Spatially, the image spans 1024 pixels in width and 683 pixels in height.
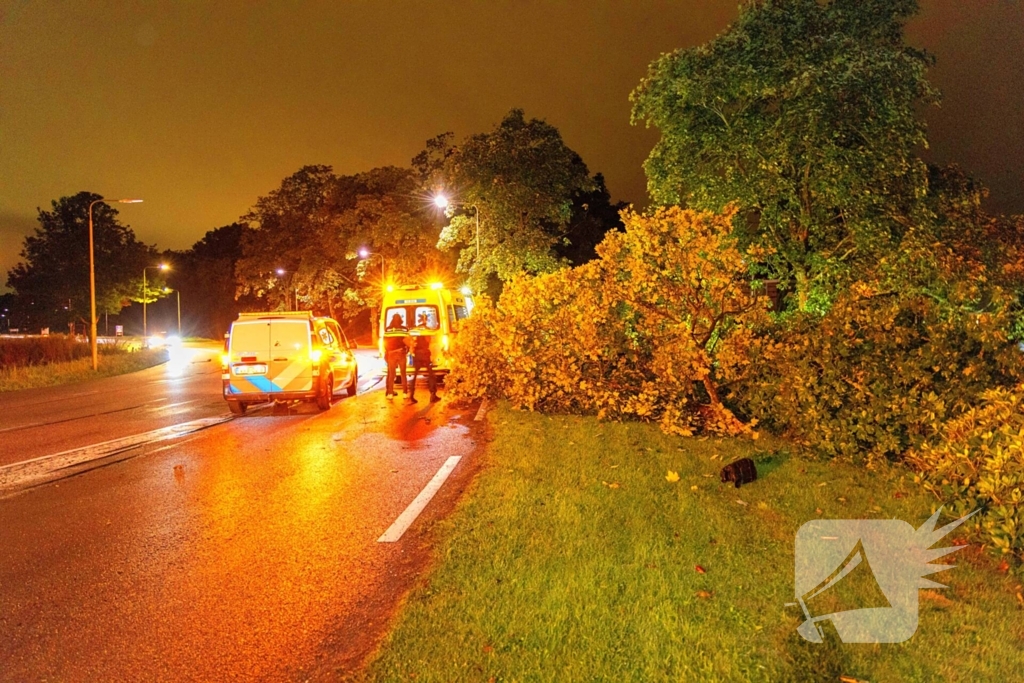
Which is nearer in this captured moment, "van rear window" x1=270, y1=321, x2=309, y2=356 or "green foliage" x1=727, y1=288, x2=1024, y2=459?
"green foliage" x1=727, y1=288, x2=1024, y2=459

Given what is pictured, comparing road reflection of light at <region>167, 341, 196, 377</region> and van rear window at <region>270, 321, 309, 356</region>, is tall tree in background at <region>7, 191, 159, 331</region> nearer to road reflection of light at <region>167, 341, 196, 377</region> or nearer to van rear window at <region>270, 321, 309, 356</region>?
road reflection of light at <region>167, 341, 196, 377</region>

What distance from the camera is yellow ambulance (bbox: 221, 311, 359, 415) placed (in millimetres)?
13945

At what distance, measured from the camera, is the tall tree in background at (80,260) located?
4647cm

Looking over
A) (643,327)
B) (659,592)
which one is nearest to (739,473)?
(659,592)

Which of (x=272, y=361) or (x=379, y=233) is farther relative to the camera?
(x=379, y=233)

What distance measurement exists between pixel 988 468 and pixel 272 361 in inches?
476

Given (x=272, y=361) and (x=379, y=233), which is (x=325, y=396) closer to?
(x=272, y=361)

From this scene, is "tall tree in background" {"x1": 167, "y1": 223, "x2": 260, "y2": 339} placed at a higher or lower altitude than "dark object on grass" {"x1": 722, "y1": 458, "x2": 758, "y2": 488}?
higher

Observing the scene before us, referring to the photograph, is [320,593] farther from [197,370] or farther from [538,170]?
[197,370]

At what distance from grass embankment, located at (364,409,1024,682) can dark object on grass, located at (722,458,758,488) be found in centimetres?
12

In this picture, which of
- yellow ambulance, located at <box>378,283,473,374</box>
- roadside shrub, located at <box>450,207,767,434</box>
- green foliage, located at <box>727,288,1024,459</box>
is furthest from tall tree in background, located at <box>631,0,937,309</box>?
yellow ambulance, located at <box>378,283,473,374</box>

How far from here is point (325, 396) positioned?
14641 millimetres

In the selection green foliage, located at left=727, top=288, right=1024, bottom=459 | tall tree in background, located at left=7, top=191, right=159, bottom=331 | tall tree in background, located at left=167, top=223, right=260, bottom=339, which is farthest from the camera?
tall tree in background, located at left=167, top=223, right=260, bottom=339

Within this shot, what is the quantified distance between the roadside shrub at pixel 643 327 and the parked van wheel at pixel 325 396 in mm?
3962
